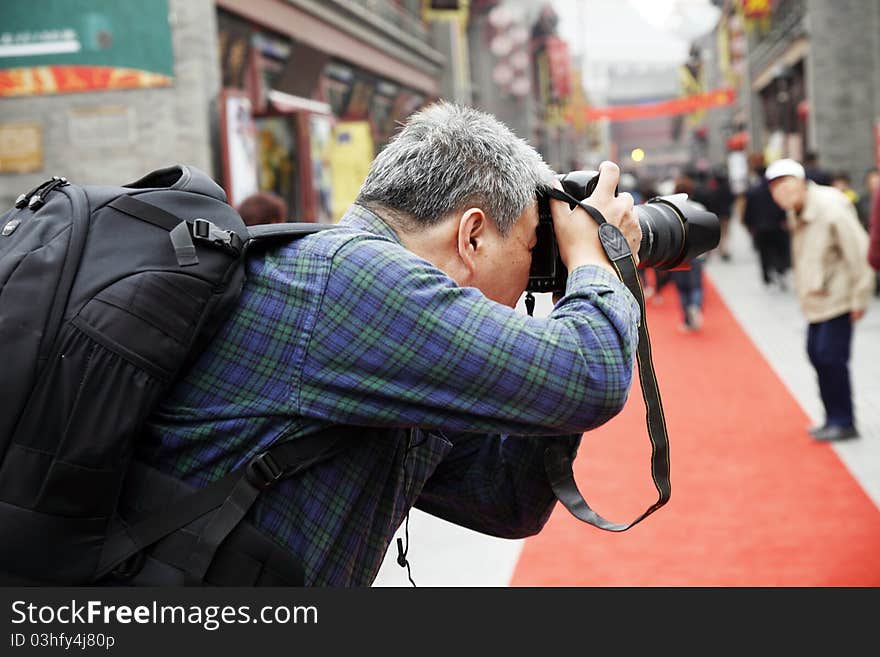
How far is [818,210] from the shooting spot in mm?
6949

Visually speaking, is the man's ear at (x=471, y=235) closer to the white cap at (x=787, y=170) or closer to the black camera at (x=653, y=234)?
the black camera at (x=653, y=234)

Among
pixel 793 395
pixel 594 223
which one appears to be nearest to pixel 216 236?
pixel 594 223

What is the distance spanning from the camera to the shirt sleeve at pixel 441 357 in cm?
154

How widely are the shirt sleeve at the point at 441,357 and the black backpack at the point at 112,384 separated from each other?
0.13 meters

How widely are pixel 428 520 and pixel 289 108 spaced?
7.50 m

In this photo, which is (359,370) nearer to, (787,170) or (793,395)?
(787,170)

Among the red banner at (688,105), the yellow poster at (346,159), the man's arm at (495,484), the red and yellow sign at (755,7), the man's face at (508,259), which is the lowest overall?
the man's arm at (495,484)

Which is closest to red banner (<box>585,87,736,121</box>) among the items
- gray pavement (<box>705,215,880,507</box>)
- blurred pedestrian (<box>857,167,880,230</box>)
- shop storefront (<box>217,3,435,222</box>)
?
gray pavement (<box>705,215,880,507</box>)

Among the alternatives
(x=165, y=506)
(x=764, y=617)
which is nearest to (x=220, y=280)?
(x=165, y=506)

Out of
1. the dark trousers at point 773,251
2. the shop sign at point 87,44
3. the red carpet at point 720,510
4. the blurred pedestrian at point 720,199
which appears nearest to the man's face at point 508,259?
the red carpet at point 720,510

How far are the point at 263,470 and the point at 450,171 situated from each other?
540 millimetres

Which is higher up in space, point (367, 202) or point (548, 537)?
point (367, 202)

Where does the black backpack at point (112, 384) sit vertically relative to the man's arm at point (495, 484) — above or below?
above

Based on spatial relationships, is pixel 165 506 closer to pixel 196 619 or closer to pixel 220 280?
pixel 196 619
